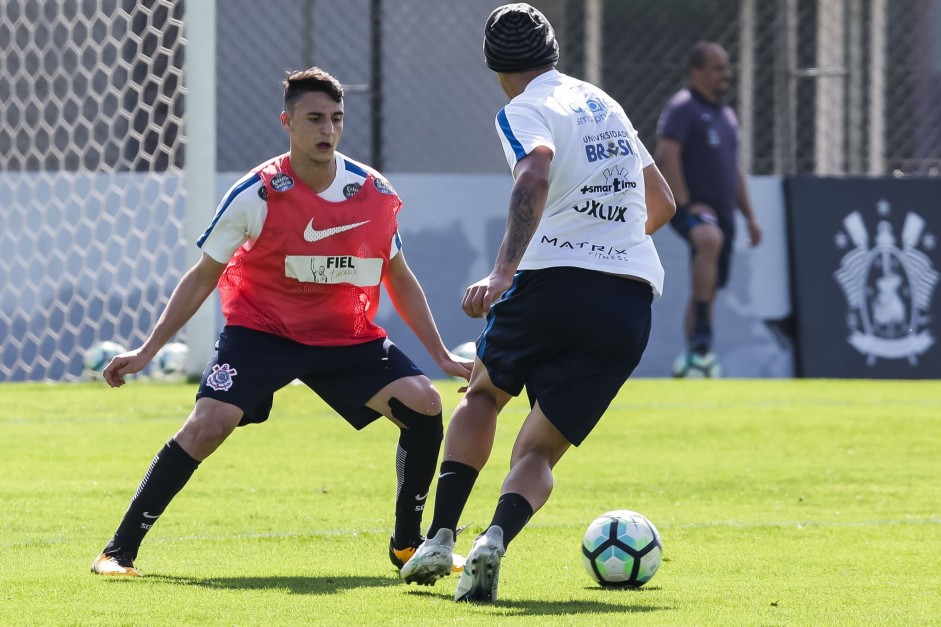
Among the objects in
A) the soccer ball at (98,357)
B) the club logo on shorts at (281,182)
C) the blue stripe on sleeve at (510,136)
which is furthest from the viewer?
the soccer ball at (98,357)

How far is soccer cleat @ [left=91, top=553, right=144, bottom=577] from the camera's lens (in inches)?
204

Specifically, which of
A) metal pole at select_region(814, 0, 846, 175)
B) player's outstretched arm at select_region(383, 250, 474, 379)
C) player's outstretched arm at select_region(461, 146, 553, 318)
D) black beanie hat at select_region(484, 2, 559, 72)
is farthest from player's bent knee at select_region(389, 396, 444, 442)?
metal pole at select_region(814, 0, 846, 175)

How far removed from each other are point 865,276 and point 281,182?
8918 mm

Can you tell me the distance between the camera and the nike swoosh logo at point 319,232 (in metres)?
5.52

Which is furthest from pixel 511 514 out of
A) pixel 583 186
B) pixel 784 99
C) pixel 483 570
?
pixel 784 99

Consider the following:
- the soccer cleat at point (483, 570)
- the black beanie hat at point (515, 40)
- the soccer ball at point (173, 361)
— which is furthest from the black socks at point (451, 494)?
the soccer ball at point (173, 361)

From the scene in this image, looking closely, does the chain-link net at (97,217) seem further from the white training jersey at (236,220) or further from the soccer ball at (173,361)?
the white training jersey at (236,220)

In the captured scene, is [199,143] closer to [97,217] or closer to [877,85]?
[97,217]

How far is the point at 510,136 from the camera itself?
4797 mm

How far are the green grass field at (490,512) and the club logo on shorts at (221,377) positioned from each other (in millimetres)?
605

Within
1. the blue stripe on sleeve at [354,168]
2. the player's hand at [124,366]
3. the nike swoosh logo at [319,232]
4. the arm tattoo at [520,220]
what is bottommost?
the player's hand at [124,366]

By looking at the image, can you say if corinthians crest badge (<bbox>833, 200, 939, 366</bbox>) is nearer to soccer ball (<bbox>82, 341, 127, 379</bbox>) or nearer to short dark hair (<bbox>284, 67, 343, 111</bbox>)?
soccer ball (<bbox>82, 341, 127, 379</bbox>)

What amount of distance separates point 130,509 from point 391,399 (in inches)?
36.4

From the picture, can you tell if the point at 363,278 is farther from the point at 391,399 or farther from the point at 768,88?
the point at 768,88
